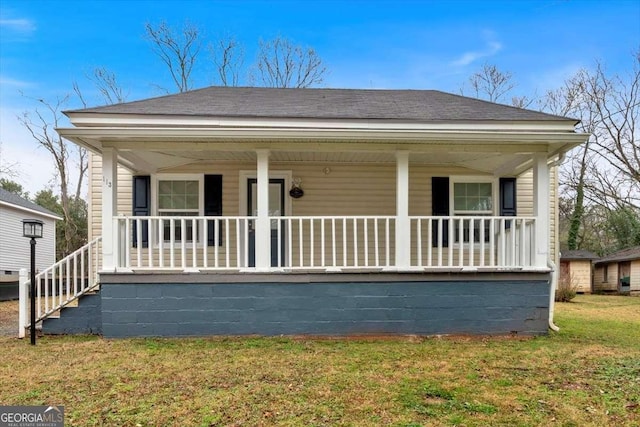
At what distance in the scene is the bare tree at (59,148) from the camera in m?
19.7

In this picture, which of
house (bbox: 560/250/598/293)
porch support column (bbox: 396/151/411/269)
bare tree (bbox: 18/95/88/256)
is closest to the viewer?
porch support column (bbox: 396/151/411/269)

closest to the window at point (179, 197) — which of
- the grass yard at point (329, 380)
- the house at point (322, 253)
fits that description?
the house at point (322, 253)

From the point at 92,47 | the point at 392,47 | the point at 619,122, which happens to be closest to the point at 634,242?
the point at 619,122

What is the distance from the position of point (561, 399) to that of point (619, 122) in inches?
837

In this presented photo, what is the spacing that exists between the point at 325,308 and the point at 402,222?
5.17ft

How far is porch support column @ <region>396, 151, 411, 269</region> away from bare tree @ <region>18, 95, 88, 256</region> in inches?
726

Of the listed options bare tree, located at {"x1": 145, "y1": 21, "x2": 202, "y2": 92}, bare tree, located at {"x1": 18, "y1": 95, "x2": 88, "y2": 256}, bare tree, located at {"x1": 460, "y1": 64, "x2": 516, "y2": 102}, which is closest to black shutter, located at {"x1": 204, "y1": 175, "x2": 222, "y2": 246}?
bare tree, located at {"x1": 145, "y1": 21, "x2": 202, "y2": 92}

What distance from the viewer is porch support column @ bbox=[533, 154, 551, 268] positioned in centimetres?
599

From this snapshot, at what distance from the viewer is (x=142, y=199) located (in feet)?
24.7

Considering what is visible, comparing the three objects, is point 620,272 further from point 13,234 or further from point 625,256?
point 13,234

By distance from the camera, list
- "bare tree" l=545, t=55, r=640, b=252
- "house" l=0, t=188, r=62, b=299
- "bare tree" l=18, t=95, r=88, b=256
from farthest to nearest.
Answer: "bare tree" l=545, t=55, r=640, b=252 → "bare tree" l=18, t=95, r=88, b=256 → "house" l=0, t=188, r=62, b=299

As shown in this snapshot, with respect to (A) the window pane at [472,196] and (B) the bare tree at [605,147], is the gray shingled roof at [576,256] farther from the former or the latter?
(A) the window pane at [472,196]

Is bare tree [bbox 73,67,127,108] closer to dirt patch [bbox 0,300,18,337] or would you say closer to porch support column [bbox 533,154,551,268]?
dirt patch [bbox 0,300,18,337]

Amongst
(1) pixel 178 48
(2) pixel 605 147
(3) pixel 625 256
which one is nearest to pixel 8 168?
(1) pixel 178 48
